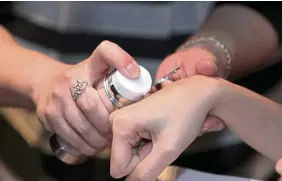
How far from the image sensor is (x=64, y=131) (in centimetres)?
74

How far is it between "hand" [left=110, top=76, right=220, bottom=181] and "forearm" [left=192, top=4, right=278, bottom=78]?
228mm

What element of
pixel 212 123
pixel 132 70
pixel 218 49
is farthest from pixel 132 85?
pixel 218 49

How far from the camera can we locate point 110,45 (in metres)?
0.70

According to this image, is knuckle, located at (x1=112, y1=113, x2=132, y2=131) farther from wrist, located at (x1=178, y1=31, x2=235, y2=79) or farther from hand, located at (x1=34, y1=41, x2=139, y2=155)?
wrist, located at (x1=178, y1=31, x2=235, y2=79)

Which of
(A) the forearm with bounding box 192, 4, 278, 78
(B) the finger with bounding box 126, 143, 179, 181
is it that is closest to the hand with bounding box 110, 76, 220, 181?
(B) the finger with bounding box 126, 143, 179, 181

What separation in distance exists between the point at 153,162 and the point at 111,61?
0.12 m

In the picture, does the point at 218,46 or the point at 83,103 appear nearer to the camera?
the point at 83,103

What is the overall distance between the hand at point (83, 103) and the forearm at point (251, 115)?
11 cm

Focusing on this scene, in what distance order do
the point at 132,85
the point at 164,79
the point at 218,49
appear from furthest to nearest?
the point at 218,49, the point at 164,79, the point at 132,85

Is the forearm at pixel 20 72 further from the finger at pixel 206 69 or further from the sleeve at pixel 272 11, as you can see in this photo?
the sleeve at pixel 272 11

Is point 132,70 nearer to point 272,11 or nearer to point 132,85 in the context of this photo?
point 132,85

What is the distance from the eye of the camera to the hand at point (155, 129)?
67cm

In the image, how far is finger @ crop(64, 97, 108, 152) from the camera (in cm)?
72

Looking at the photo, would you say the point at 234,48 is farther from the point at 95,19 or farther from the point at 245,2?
the point at 95,19
